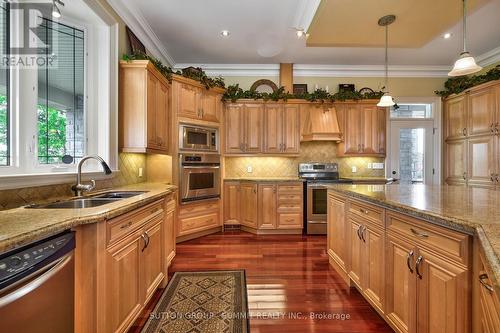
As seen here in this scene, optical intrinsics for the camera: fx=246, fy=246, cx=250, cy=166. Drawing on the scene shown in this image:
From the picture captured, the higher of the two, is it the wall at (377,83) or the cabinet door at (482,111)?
the wall at (377,83)

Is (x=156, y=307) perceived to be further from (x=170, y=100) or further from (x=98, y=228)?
(x=170, y=100)

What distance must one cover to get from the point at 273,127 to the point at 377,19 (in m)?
2.26

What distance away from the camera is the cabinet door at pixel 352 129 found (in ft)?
15.0

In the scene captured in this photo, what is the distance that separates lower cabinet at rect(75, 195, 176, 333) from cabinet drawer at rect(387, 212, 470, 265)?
5.80 feet

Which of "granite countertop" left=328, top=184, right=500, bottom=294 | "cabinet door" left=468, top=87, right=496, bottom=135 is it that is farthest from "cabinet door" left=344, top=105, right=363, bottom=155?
"granite countertop" left=328, top=184, right=500, bottom=294

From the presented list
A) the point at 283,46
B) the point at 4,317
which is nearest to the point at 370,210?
the point at 4,317

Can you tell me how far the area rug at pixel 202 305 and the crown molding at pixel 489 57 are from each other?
17.9 ft

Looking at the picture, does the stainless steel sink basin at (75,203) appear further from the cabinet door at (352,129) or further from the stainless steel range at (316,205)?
the cabinet door at (352,129)

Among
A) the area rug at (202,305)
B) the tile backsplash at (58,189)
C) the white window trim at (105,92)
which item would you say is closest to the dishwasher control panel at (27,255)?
the tile backsplash at (58,189)

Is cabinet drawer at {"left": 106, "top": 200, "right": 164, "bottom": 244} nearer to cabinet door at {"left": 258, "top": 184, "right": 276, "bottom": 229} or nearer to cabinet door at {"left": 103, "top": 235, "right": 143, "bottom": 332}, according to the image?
cabinet door at {"left": 103, "top": 235, "right": 143, "bottom": 332}

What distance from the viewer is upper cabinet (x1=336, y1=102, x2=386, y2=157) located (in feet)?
14.9

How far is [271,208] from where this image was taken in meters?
4.19

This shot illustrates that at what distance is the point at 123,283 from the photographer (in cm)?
158

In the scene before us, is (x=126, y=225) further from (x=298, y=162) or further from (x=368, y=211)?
(x=298, y=162)
